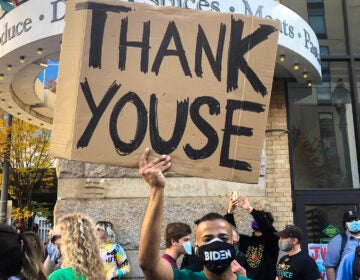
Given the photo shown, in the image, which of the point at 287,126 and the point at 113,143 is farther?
the point at 287,126

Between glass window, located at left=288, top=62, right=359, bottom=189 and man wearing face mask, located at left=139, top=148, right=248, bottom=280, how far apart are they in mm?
5195

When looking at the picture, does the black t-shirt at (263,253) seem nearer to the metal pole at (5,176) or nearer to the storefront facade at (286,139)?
the storefront facade at (286,139)

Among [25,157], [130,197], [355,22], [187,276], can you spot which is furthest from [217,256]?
[25,157]

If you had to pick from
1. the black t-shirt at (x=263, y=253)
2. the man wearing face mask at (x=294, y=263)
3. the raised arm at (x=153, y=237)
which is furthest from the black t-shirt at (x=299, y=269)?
the raised arm at (x=153, y=237)

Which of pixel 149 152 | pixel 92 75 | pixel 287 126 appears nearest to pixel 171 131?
pixel 149 152

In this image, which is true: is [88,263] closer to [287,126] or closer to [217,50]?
[217,50]

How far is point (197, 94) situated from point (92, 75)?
0.60 meters

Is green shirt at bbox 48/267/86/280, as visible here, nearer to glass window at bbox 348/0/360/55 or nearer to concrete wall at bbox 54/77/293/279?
concrete wall at bbox 54/77/293/279

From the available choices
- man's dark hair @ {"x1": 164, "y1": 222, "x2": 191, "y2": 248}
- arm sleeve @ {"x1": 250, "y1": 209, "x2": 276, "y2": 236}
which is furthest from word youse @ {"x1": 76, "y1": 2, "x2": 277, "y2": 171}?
arm sleeve @ {"x1": 250, "y1": 209, "x2": 276, "y2": 236}

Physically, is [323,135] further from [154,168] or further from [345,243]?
[154,168]

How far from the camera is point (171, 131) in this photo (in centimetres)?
237

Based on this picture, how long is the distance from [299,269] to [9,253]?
3.08 meters

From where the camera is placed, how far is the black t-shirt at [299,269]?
4.32 meters

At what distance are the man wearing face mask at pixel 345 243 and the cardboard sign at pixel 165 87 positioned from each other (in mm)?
3184
